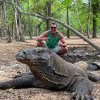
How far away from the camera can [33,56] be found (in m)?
3.31

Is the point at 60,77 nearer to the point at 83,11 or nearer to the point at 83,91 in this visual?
the point at 83,91

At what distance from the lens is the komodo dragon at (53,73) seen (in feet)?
10.7

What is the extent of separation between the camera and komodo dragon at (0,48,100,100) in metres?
3.27

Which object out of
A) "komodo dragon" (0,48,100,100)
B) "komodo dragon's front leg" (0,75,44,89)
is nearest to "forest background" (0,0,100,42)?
"komodo dragon's front leg" (0,75,44,89)

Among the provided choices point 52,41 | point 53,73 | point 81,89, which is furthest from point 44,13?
point 81,89

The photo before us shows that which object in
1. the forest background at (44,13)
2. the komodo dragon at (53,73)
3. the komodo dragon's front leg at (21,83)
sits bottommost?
the komodo dragon's front leg at (21,83)

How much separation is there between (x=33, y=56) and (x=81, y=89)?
0.82 m

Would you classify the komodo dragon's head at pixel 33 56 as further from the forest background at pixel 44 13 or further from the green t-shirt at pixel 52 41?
the forest background at pixel 44 13

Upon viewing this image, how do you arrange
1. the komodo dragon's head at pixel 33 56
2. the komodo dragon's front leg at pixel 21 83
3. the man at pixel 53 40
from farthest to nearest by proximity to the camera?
the man at pixel 53 40
the komodo dragon's front leg at pixel 21 83
the komodo dragon's head at pixel 33 56

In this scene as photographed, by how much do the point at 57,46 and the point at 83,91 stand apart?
9.38ft

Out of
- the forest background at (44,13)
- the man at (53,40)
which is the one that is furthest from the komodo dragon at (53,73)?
the forest background at (44,13)

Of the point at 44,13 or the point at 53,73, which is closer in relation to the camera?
the point at 53,73

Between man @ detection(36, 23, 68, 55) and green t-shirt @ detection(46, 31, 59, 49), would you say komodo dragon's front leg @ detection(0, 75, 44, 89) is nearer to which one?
man @ detection(36, 23, 68, 55)

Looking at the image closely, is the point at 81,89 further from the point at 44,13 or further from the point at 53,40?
the point at 44,13
